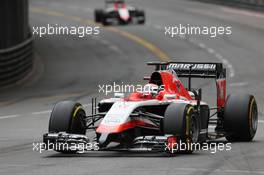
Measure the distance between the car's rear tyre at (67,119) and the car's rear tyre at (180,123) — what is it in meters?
1.71

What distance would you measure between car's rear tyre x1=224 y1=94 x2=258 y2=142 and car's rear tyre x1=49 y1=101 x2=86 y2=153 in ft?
8.91

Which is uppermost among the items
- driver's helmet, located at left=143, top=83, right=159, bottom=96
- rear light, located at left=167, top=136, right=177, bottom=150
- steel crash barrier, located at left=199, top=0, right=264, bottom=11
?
steel crash barrier, located at left=199, top=0, right=264, bottom=11

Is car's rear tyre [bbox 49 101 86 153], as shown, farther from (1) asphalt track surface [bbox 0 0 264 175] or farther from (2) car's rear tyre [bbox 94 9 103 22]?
(2) car's rear tyre [bbox 94 9 103 22]

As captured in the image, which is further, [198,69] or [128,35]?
[128,35]

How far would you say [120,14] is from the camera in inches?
2194

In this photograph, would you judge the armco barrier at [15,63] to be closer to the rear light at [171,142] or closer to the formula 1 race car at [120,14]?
the formula 1 race car at [120,14]

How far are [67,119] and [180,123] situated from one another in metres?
2.02

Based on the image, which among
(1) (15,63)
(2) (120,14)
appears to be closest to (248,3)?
(2) (120,14)

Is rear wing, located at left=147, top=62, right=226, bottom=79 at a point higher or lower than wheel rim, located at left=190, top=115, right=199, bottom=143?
higher

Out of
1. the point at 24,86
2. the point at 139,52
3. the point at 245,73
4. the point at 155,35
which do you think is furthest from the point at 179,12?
the point at 24,86

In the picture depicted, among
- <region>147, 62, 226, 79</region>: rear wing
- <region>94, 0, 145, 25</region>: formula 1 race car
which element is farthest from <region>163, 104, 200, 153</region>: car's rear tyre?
<region>94, 0, 145, 25</region>: formula 1 race car

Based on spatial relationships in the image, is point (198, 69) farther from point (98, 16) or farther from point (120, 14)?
point (98, 16)

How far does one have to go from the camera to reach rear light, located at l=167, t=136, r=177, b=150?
52.1 ft

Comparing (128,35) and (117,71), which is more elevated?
(128,35)
